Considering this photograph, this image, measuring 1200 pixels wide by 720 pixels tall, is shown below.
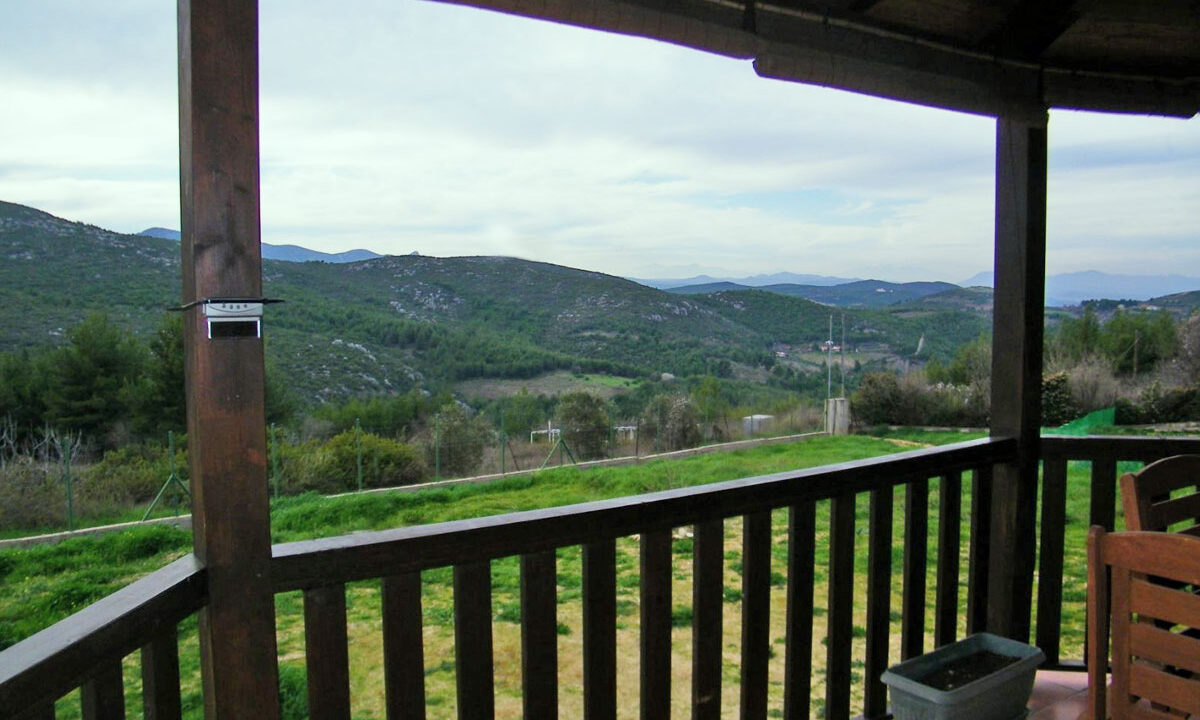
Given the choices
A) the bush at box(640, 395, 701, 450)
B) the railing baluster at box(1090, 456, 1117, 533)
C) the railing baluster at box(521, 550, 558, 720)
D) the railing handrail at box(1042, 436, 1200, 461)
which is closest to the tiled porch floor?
the railing baluster at box(1090, 456, 1117, 533)

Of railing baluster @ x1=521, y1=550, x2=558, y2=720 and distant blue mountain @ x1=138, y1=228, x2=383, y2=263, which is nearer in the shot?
railing baluster @ x1=521, y1=550, x2=558, y2=720

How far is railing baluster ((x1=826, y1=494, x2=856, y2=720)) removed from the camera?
6.10 feet

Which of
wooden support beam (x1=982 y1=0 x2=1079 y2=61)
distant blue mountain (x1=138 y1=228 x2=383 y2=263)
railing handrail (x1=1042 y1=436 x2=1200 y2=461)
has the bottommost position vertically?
railing handrail (x1=1042 y1=436 x2=1200 y2=461)

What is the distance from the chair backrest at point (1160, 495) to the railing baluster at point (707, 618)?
73cm

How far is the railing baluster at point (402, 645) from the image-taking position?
4.05ft

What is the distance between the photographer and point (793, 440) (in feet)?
44.4

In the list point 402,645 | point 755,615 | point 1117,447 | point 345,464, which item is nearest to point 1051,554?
point 1117,447

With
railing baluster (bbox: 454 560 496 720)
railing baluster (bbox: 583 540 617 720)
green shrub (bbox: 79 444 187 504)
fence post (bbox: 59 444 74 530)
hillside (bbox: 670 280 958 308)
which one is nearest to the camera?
railing baluster (bbox: 454 560 496 720)

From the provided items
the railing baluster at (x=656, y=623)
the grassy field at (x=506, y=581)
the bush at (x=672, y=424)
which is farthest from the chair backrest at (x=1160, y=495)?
the bush at (x=672, y=424)

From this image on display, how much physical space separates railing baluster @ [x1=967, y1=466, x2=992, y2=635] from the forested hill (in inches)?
356

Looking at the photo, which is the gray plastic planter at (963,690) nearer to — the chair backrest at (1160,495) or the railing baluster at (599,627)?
the chair backrest at (1160,495)

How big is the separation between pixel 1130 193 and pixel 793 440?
604cm

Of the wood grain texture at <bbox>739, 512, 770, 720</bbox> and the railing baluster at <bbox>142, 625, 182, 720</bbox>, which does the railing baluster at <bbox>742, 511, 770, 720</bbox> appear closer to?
the wood grain texture at <bbox>739, 512, 770, 720</bbox>

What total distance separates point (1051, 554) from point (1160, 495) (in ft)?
2.88
